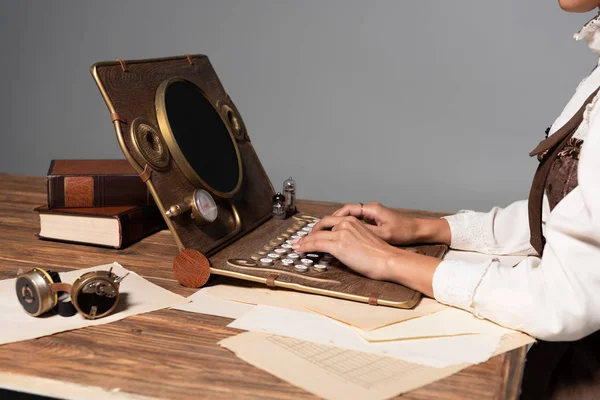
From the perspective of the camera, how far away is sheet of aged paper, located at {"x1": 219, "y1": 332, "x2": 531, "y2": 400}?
3.97 ft

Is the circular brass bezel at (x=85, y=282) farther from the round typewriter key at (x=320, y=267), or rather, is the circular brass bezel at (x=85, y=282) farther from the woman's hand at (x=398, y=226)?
the woman's hand at (x=398, y=226)

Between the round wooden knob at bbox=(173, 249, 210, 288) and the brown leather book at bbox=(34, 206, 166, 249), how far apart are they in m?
0.38

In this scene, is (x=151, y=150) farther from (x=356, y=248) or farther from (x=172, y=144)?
(x=356, y=248)

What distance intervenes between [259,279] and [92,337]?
428 millimetres

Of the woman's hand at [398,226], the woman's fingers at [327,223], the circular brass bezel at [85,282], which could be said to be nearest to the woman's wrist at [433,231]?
the woman's hand at [398,226]

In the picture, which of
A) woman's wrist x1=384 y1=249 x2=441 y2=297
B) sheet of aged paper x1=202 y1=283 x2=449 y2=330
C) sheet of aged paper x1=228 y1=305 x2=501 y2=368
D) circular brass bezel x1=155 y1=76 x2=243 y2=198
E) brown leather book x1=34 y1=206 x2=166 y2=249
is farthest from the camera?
brown leather book x1=34 y1=206 x2=166 y2=249

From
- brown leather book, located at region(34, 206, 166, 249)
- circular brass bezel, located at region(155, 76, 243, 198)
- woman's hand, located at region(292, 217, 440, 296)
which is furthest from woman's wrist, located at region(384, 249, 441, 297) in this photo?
brown leather book, located at region(34, 206, 166, 249)

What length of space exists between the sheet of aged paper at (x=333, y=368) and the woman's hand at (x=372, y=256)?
0.96 ft

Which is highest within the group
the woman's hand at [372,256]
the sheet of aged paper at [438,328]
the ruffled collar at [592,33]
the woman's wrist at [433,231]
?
the ruffled collar at [592,33]

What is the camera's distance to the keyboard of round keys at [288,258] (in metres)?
1.76

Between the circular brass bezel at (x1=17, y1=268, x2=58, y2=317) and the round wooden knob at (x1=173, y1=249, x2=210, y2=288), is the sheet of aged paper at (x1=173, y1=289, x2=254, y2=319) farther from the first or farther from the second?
the circular brass bezel at (x1=17, y1=268, x2=58, y2=317)

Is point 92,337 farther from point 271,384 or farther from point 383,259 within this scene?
point 383,259

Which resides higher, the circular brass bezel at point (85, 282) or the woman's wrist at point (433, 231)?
the circular brass bezel at point (85, 282)

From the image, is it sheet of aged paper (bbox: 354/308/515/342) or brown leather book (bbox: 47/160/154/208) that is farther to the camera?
brown leather book (bbox: 47/160/154/208)
